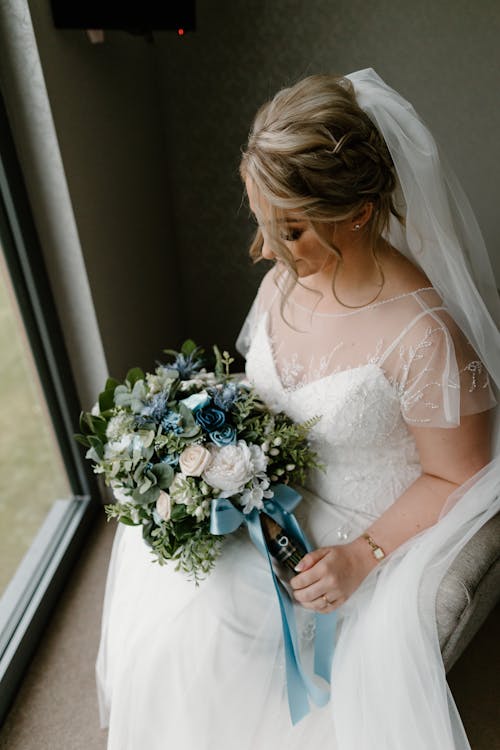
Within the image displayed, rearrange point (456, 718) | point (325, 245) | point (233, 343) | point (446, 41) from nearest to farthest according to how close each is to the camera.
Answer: point (456, 718)
point (325, 245)
point (446, 41)
point (233, 343)

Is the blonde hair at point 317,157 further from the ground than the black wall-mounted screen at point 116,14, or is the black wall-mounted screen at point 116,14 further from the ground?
the black wall-mounted screen at point 116,14

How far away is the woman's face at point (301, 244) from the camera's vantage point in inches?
45.0

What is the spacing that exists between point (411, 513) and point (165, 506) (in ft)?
1.81

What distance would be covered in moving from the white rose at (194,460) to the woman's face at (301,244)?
46 cm

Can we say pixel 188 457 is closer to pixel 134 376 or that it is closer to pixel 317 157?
pixel 134 376

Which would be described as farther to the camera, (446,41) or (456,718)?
(446,41)

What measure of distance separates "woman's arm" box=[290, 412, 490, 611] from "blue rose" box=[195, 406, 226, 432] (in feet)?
1.15

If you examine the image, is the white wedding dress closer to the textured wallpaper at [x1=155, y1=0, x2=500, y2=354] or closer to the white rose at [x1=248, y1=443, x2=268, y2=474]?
the white rose at [x1=248, y1=443, x2=268, y2=474]

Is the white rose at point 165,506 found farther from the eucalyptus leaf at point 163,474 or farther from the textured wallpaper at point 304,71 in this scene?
the textured wallpaper at point 304,71

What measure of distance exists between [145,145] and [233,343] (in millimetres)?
937

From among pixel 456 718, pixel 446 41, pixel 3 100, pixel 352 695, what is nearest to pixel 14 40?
pixel 3 100

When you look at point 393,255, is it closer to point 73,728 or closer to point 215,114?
point 215,114

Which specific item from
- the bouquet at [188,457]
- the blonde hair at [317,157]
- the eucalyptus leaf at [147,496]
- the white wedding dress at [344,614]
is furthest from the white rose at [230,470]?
the blonde hair at [317,157]

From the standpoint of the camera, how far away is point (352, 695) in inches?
42.6
